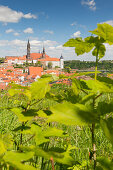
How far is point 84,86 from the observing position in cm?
51

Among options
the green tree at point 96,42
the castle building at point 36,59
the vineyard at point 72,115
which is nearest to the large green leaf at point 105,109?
the vineyard at point 72,115

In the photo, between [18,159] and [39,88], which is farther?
[39,88]

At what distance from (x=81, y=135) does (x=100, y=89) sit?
4.32ft

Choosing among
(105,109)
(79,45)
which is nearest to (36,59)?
(79,45)

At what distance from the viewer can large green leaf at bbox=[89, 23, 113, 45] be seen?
17.2 inches

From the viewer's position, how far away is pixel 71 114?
1.06 ft

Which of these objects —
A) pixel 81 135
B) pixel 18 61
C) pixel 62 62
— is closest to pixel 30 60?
pixel 18 61

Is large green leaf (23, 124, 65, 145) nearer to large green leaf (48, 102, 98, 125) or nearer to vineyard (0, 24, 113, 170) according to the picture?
vineyard (0, 24, 113, 170)

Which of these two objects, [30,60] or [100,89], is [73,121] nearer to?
[100,89]

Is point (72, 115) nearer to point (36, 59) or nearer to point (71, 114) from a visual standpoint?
point (71, 114)

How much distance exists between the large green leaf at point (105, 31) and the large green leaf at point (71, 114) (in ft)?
0.76

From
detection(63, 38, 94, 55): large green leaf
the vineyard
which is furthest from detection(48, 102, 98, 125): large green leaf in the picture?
detection(63, 38, 94, 55): large green leaf

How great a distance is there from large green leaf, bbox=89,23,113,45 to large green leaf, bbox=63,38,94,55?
61 mm

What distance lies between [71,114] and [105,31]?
27cm
